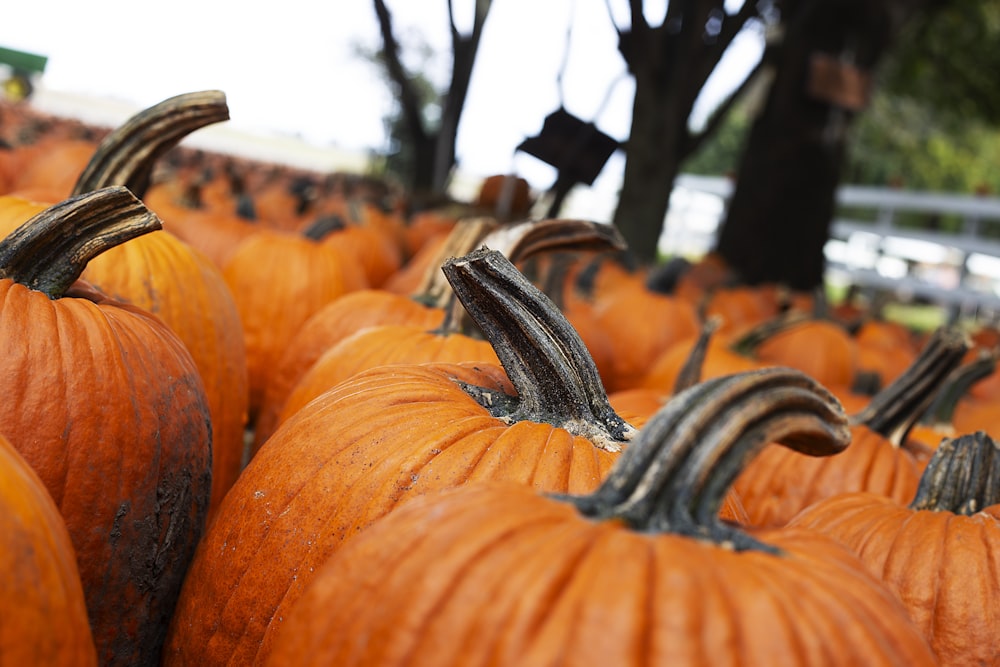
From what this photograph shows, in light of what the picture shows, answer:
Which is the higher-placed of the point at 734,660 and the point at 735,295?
the point at 734,660

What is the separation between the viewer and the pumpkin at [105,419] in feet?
4.46

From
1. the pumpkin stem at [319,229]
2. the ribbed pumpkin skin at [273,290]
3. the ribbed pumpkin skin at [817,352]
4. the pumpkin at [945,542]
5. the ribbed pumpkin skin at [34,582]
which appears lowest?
the ribbed pumpkin skin at [273,290]

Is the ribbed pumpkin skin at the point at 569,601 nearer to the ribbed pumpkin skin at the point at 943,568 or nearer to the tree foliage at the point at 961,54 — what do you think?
the ribbed pumpkin skin at the point at 943,568

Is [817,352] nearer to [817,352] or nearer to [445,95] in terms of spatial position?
[817,352]

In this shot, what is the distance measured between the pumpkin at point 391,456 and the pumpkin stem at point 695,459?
10.9 inches

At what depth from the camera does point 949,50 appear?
12602 millimetres

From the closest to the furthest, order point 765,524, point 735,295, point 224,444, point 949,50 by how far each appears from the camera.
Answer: point 224,444 → point 765,524 → point 735,295 → point 949,50

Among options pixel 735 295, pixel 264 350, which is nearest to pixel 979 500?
pixel 264 350

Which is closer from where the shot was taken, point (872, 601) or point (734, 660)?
point (734, 660)

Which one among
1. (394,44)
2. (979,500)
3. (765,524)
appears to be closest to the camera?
(979,500)

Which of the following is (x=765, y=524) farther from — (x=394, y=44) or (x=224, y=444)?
(x=394, y=44)

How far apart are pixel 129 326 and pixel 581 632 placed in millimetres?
1037

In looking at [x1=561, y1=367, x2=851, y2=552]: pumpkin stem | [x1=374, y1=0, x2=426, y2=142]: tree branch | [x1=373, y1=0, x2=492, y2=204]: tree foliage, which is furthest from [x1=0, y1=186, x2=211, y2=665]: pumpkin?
[x1=374, y1=0, x2=426, y2=142]: tree branch

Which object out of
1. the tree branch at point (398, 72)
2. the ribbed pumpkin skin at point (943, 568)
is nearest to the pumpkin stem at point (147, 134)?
the ribbed pumpkin skin at point (943, 568)
